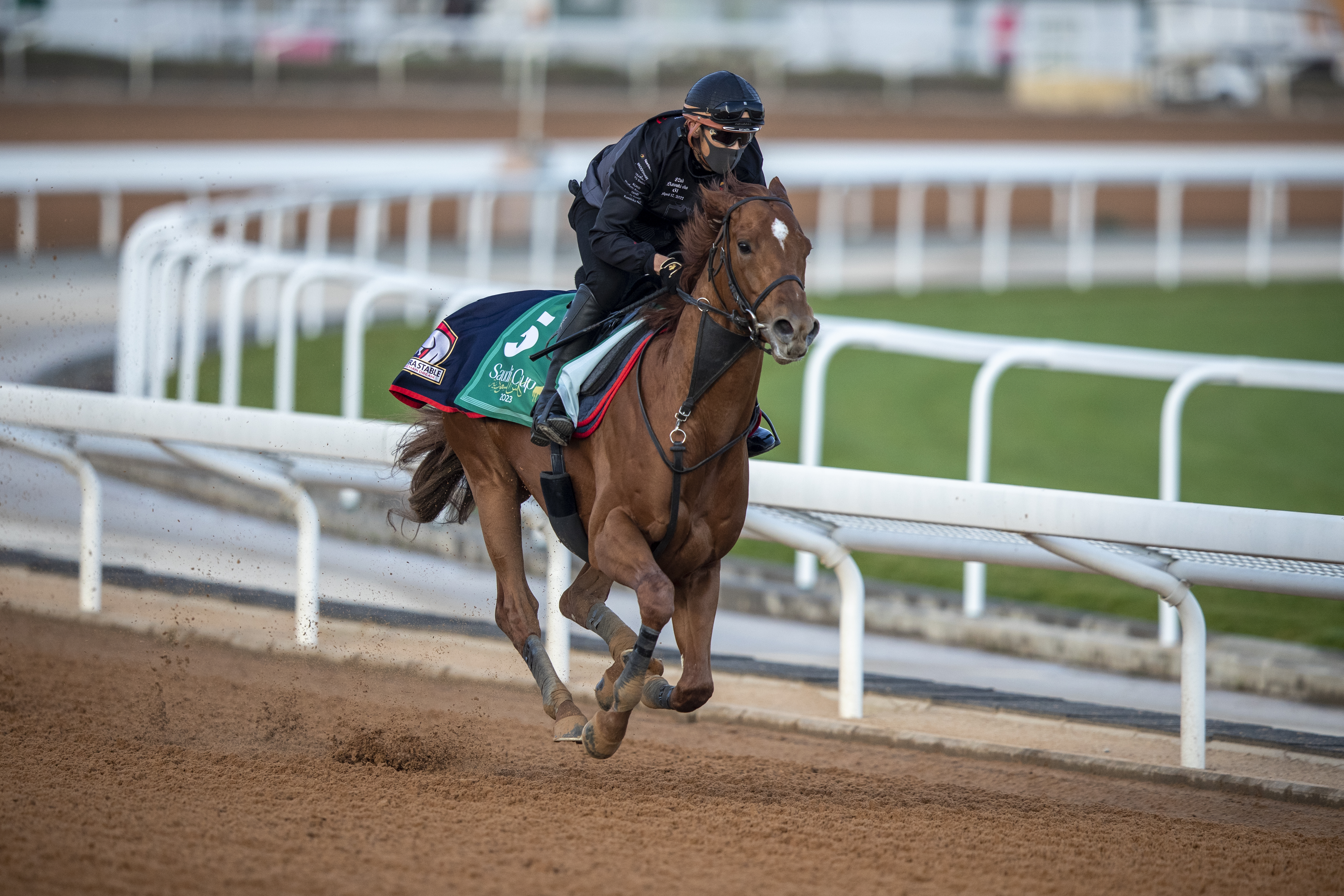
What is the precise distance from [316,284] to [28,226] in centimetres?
382

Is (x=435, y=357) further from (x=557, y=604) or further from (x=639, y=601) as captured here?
(x=639, y=601)

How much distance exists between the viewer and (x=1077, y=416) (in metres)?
9.68

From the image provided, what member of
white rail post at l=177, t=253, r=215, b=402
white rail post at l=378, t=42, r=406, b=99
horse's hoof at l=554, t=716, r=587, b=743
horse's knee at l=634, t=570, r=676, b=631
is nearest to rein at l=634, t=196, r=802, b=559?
horse's knee at l=634, t=570, r=676, b=631

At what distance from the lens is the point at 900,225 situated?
1547cm

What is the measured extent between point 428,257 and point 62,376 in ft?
18.7

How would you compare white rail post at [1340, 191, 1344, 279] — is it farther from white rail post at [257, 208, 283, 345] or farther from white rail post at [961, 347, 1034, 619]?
white rail post at [961, 347, 1034, 619]

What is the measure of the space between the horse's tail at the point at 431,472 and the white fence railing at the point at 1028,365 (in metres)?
1.33

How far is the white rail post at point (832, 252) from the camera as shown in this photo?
49.6 feet

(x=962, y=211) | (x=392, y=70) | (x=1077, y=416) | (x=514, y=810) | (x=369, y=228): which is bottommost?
(x=514, y=810)

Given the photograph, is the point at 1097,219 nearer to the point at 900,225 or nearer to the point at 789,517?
the point at 900,225

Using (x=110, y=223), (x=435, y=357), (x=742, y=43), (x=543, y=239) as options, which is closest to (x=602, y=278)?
(x=435, y=357)

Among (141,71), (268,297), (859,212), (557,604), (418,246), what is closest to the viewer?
(557,604)

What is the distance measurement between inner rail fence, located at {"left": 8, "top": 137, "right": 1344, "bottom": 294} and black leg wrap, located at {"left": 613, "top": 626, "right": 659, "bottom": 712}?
7.68m

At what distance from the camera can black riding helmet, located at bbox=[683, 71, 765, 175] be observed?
11.9ft
